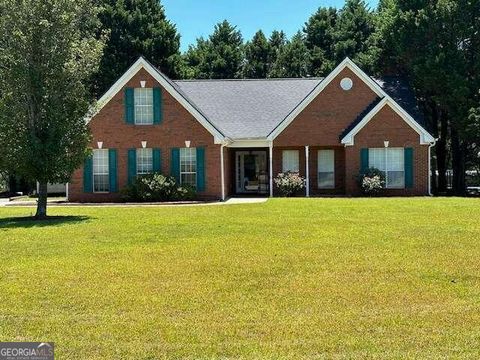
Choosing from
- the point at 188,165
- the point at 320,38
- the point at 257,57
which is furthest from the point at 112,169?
the point at 257,57

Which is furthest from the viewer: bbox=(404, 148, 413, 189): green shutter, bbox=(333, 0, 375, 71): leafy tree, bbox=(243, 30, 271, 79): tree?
bbox=(243, 30, 271, 79): tree

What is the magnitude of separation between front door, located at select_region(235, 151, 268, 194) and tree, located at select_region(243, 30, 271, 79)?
25.8m

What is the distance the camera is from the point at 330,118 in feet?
93.7

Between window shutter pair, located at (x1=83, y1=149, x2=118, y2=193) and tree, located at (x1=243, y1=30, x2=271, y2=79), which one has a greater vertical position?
tree, located at (x1=243, y1=30, x2=271, y2=79)

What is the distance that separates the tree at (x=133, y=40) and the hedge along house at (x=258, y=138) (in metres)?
16.5

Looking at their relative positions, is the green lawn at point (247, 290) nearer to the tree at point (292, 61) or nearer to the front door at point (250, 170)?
the front door at point (250, 170)

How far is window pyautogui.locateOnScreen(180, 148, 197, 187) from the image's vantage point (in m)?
26.8

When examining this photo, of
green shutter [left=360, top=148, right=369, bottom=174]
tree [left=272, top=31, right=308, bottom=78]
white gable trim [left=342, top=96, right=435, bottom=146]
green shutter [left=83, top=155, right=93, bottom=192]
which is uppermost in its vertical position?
tree [left=272, top=31, right=308, bottom=78]

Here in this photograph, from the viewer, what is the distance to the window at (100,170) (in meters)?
27.1

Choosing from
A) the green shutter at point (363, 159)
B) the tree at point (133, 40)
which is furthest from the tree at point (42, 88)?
the tree at point (133, 40)

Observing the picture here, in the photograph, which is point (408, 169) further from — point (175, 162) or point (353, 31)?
point (353, 31)

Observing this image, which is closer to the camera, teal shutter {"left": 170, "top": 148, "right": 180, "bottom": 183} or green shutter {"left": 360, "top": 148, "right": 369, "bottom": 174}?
teal shutter {"left": 170, "top": 148, "right": 180, "bottom": 183}

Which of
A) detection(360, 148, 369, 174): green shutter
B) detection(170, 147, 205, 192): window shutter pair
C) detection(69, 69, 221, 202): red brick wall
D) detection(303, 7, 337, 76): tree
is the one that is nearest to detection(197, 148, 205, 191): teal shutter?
detection(170, 147, 205, 192): window shutter pair

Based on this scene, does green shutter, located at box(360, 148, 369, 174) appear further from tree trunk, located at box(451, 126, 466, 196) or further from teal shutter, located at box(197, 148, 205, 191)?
tree trunk, located at box(451, 126, 466, 196)
